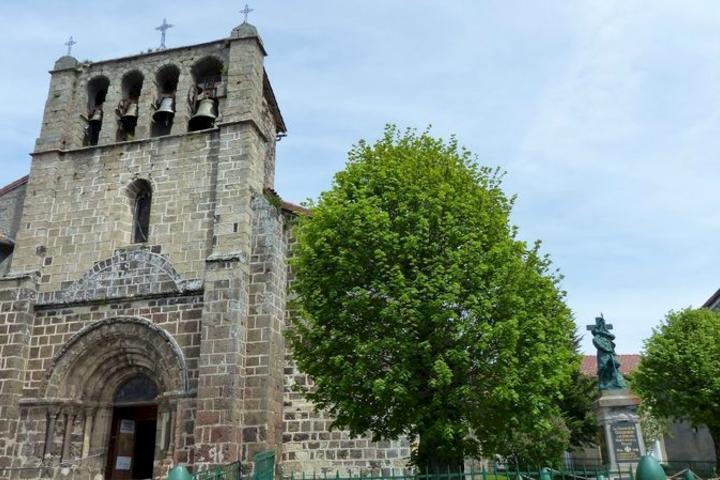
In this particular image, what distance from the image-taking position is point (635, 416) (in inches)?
544

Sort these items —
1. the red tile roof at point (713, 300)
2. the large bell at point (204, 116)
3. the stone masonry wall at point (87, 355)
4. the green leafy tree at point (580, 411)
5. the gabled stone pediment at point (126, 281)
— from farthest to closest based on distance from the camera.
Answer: the red tile roof at point (713, 300), the green leafy tree at point (580, 411), the large bell at point (204, 116), the gabled stone pediment at point (126, 281), the stone masonry wall at point (87, 355)

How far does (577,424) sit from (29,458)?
1916 centimetres

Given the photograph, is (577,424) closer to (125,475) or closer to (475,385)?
(475,385)

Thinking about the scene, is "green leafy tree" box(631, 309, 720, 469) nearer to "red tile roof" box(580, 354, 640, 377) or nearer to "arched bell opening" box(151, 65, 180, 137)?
"red tile roof" box(580, 354, 640, 377)

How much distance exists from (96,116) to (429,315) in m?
12.1

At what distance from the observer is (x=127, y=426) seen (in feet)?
48.7

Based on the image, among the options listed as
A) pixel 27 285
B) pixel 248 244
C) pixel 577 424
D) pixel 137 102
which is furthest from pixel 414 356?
pixel 577 424

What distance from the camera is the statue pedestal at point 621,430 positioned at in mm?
13438

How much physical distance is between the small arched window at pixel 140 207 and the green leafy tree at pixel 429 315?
548cm

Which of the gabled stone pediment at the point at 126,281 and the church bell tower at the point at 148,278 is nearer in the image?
the church bell tower at the point at 148,278

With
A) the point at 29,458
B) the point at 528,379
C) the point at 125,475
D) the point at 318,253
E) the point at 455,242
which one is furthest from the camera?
the point at 125,475

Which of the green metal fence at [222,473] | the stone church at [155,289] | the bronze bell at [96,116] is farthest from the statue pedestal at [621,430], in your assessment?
the bronze bell at [96,116]

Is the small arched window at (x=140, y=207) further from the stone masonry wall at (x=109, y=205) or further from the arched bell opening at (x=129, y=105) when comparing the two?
the arched bell opening at (x=129, y=105)

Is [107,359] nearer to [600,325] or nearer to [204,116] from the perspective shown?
[204,116]
